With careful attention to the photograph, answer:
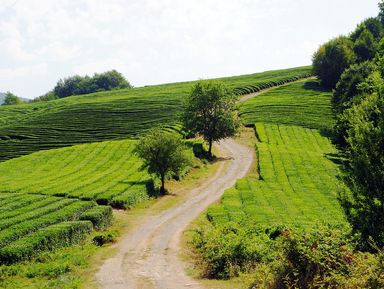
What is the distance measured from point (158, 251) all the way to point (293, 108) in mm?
73268

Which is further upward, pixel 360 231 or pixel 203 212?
pixel 360 231

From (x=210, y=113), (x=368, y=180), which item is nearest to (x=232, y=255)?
(x=368, y=180)

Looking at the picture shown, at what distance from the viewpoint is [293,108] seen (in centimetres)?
9406

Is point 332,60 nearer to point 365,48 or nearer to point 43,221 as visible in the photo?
point 365,48

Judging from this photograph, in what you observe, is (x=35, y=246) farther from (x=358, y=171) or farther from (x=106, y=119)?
(x=106, y=119)

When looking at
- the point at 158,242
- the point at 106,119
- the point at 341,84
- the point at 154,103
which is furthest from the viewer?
the point at 154,103

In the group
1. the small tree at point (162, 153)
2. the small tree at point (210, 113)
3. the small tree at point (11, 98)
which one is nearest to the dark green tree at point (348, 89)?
the small tree at point (210, 113)

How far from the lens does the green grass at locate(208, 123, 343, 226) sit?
115 feet

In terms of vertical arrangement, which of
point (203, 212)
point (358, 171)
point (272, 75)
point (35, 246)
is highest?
point (272, 75)

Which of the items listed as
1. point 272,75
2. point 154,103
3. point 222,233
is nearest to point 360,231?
point 222,233

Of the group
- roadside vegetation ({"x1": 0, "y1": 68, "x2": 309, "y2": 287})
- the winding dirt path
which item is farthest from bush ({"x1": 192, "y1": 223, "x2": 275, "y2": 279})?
roadside vegetation ({"x1": 0, "y1": 68, "x2": 309, "y2": 287})

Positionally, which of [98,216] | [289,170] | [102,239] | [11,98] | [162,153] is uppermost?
[11,98]

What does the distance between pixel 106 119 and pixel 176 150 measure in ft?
171

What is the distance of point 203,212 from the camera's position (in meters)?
38.0
